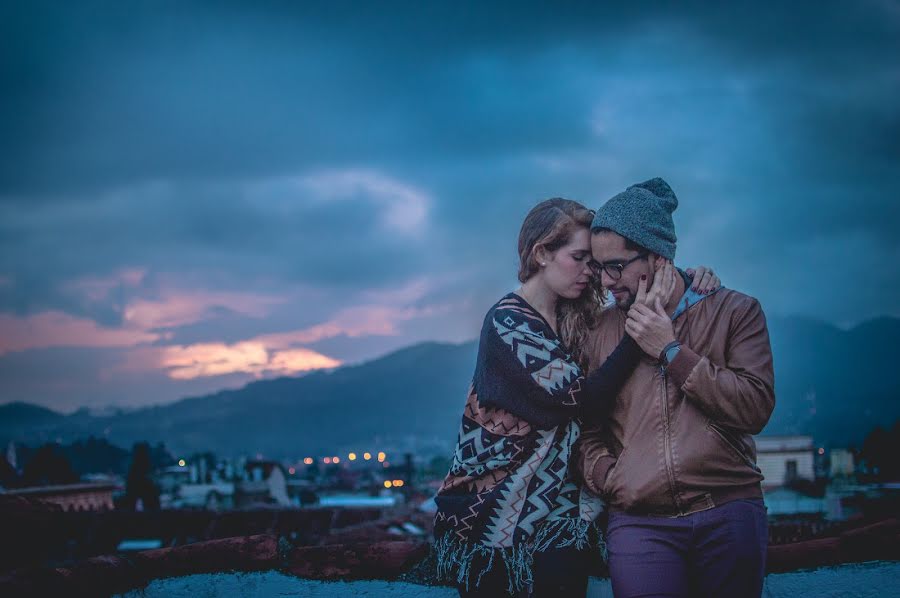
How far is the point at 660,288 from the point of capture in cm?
295

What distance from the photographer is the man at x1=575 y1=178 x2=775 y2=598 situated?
2.67 m

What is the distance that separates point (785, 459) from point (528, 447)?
47231 mm

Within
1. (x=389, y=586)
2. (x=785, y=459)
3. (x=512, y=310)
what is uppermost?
(x=512, y=310)

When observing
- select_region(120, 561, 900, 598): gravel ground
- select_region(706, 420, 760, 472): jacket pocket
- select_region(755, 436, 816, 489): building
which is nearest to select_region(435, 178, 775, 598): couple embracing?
select_region(706, 420, 760, 472): jacket pocket

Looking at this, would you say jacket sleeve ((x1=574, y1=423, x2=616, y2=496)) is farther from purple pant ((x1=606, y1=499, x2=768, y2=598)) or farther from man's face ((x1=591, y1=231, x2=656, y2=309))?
man's face ((x1=591, y1=231, x2=656, y2=309))

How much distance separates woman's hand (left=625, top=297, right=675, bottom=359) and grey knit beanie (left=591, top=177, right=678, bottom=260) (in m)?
0.25

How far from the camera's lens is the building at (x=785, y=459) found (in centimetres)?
4384

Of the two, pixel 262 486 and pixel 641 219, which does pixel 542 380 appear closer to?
pixel 641 219

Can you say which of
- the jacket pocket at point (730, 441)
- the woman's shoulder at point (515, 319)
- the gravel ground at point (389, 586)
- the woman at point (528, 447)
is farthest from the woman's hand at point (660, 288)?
Answer: the gravel ground at point (389, 586)

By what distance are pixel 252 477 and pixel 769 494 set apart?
3547 cm

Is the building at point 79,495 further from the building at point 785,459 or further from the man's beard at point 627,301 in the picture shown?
the building at point 785,459

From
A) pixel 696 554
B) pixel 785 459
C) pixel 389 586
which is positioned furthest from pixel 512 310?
pixel 785 459

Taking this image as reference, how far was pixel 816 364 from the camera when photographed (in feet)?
579

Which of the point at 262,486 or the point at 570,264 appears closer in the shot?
the point at 570,264
